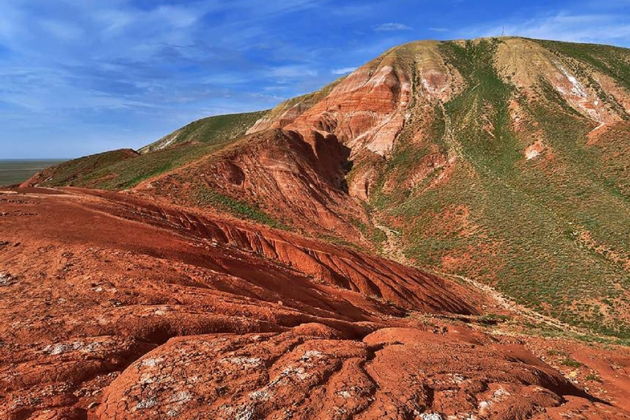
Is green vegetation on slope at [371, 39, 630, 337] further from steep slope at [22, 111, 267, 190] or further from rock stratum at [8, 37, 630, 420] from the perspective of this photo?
steep slope at [22, 111, 267, 190]

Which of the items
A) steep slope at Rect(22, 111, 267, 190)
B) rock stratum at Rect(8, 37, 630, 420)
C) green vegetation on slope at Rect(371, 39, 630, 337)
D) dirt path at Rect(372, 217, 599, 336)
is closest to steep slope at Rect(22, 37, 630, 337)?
green vegetation on slope at Rect(371, 39, 630, 337)

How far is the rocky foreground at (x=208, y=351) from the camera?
6793mm

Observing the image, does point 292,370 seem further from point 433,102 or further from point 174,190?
point 433,102

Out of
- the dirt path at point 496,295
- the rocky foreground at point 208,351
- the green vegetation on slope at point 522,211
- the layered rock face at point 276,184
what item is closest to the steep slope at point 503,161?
the green vegetation on slope at point 522,211

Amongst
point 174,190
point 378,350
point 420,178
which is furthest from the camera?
point 420,178

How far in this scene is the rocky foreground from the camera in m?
6.79

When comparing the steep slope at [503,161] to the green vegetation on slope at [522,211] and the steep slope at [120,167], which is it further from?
the steep slope at [120,167]

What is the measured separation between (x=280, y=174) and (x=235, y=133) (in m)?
79.8

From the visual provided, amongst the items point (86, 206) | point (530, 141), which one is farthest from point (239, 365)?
point (530, 141)

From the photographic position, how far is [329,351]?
9023mm

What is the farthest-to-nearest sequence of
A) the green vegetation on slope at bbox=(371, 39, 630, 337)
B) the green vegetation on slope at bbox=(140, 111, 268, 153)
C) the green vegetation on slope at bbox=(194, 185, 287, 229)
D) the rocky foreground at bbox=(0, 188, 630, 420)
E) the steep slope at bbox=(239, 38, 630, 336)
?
the green vegetation on slope at bbox=(140, 111, 268, 153), the green vegetation on slope at bbox=(194, 185, 287, 229), the steep slope at bbox=(239, 38, 630, 336), the green vegetation on slope at bbox=(371, 39, 630, 337), the rocky foreground at bbox=(0, 188, 630, 420)

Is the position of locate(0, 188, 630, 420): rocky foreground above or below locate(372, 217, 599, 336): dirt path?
above

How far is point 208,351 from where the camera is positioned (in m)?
8.18

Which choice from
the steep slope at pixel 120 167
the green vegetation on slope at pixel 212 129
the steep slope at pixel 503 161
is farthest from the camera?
the green vegetation on slope at pixel 212 129
